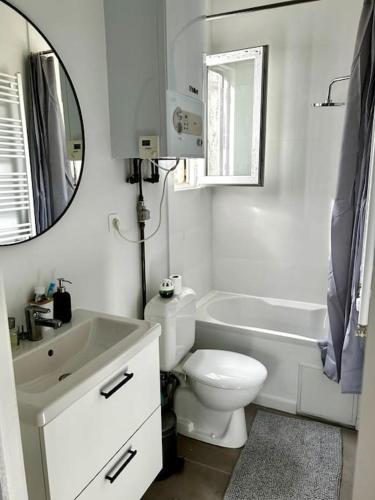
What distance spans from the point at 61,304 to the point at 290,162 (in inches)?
77.3

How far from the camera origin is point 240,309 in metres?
3.07

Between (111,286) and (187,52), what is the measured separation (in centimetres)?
114

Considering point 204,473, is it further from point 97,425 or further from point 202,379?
point 97,425

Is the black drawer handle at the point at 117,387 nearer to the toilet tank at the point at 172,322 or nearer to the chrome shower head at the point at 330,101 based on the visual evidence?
the toilet tank at the point at 172,322

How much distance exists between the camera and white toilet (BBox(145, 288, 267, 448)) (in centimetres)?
194

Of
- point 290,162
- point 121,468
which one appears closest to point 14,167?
point 121,468

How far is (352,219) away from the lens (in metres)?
2.05

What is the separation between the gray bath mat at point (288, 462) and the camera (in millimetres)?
1765

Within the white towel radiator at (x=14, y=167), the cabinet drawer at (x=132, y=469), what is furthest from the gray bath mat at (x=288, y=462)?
the white towel radiator at (x=14, y=167)

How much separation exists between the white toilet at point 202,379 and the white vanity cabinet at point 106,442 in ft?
1.56

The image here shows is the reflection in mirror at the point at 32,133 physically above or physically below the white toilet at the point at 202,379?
above

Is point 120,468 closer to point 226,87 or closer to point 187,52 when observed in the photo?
point 187,52

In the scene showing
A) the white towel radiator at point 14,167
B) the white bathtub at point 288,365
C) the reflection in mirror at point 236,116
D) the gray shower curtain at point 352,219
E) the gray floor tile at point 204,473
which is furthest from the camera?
the reflection in mirror at point 236,116

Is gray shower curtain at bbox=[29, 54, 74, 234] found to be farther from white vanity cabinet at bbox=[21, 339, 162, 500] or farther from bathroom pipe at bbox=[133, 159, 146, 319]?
white vanity cabinet at bbox=[21, 339, 162, 500]
